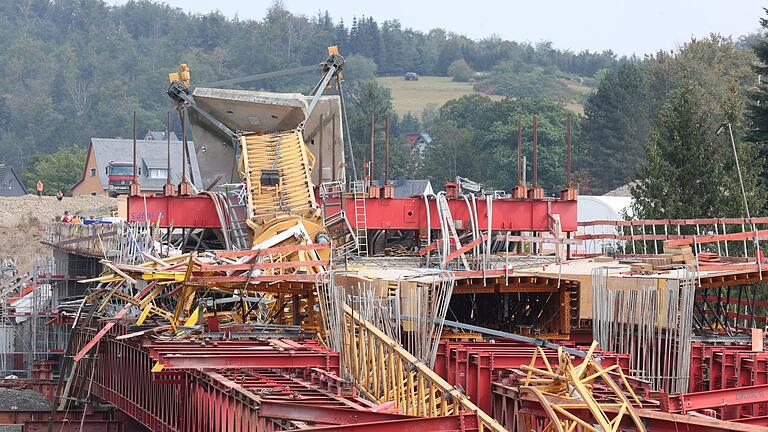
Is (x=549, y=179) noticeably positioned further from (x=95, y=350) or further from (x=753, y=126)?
(x=95, y=350)

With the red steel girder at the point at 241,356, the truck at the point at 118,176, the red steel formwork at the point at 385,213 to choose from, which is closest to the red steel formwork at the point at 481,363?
the red steel girder at the point at 241,356

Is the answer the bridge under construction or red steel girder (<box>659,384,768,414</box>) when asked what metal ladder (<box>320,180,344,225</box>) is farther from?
red steel girder (<box>659,384,768,414</box>)

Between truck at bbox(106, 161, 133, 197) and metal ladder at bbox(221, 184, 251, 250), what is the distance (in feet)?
274

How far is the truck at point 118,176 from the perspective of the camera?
5285 inches

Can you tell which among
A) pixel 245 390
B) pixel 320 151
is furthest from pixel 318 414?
pixel 320 151

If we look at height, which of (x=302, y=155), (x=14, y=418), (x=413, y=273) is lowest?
(x=14, y=418)

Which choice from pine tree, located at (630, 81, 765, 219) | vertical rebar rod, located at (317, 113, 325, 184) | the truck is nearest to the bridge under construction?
vertical rebar rod, located at (317, 113, 325, 184)

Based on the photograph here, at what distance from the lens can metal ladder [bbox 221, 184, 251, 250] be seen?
4822cm

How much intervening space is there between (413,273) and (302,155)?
13298mm

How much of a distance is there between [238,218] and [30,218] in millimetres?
60593

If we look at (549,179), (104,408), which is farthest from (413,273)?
(549,179)

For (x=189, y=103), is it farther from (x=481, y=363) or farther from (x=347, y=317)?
(x=481, y=363)

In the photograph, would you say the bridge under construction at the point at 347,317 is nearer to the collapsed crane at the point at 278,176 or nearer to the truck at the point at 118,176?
the collapsed crane at the point at 278,176

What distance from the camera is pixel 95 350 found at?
4206cm
